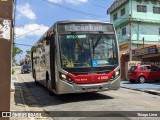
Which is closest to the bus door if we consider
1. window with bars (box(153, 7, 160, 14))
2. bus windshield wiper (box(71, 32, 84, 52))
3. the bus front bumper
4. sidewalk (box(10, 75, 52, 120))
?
bus windshield wiper (box(71, 32, 84, 52))

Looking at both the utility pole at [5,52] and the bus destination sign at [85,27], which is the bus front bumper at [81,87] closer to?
the bus destination sign at [85,27]

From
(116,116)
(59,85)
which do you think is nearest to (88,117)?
(116,116)

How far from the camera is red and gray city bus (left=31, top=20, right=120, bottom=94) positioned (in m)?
13.2

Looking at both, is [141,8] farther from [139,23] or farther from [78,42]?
[78,42]

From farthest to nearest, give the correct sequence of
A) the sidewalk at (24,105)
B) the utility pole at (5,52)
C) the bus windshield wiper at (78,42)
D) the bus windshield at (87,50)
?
1. the bus windshield wiper at (78,42)
2. the bus windshield at (87,50)
3. the sidewalk at (24,105)
4. the utility pole at (5,52)

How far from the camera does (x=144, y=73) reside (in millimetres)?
29062

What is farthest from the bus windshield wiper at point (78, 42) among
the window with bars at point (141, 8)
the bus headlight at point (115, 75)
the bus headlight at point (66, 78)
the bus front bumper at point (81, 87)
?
the window with bars at point (141, 8)

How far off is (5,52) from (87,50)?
7489mm

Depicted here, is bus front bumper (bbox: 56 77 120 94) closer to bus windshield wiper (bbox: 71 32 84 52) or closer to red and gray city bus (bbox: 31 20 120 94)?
red and gray city bus (bbox: 31 20 120 94)

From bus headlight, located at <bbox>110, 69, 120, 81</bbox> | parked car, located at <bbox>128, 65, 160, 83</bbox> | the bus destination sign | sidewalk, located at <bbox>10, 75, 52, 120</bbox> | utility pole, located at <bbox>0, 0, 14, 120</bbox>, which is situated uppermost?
the bus destination sign

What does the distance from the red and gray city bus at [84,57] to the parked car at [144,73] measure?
50.3 feet

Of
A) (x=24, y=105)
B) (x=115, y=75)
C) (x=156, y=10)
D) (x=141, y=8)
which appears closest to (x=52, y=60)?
(x=24, y=105)

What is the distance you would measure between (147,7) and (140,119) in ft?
136

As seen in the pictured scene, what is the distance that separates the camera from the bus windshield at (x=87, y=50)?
526 inches
